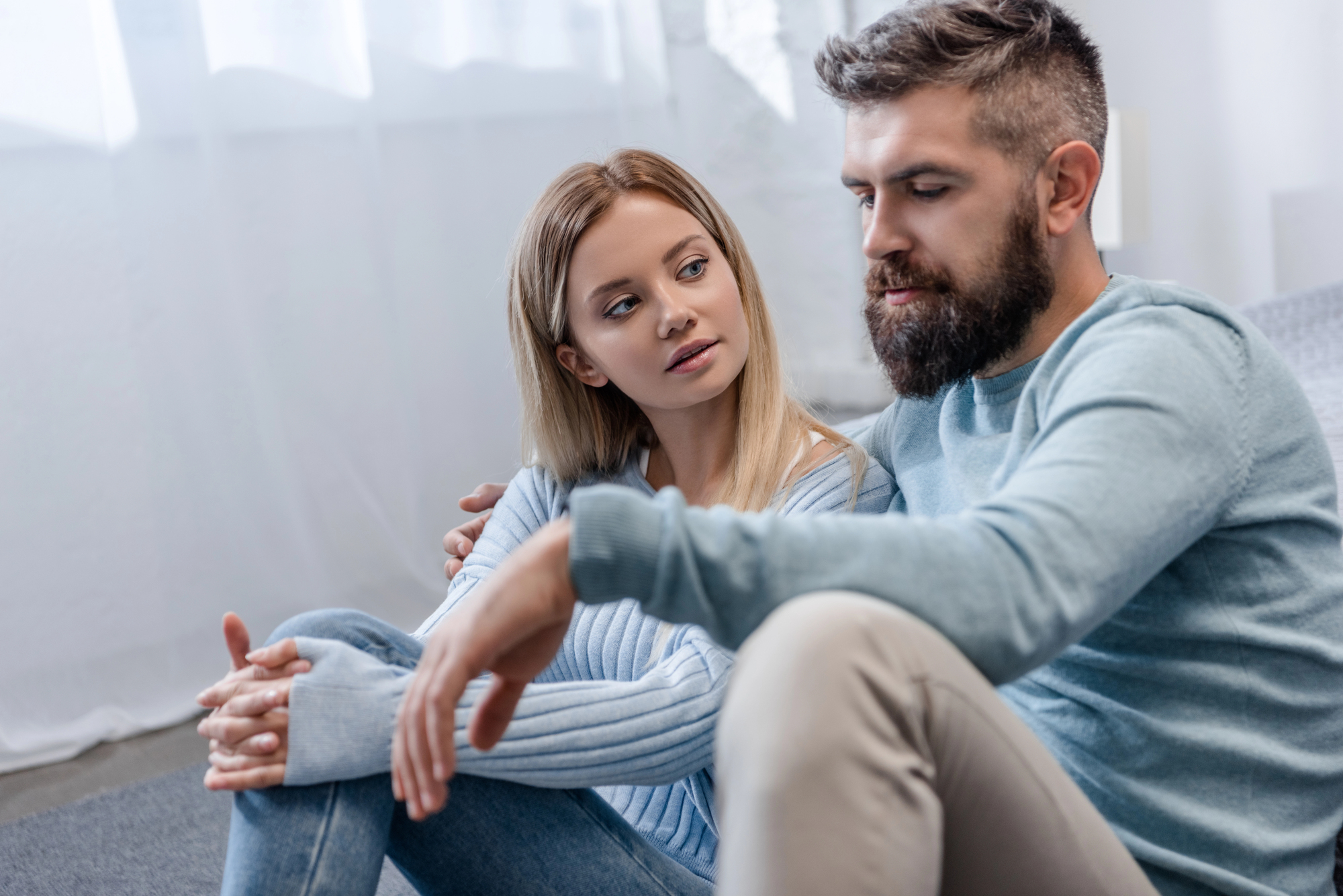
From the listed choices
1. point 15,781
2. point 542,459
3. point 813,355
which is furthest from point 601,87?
point 15,781

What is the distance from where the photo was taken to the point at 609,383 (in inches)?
55.6

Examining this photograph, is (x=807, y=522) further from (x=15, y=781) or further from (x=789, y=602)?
(x=15, y=781)

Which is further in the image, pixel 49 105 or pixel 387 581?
pixel 387 581

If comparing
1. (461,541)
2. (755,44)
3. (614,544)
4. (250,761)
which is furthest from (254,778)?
(755,44)

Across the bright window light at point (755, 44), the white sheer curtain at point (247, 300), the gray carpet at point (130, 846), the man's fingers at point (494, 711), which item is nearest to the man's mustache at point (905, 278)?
the man's fingers at point (494, 711)

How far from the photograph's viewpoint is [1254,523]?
0.82 meters

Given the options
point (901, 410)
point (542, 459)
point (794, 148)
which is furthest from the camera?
point (794, 148)

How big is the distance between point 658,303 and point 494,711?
0.57 meters

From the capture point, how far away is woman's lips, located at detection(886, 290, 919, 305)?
3.42 feet

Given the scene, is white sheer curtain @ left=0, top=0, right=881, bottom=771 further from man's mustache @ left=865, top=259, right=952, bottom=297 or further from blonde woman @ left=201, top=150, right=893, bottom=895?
man's mustache @ left=865, top=259, right=952, bottom=297

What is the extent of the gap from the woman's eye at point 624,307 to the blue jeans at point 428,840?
1.42 feet

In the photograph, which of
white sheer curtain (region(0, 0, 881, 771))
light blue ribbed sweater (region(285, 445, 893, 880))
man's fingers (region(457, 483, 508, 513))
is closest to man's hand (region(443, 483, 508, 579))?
man's fingers (region(457, 483, 508, 513))

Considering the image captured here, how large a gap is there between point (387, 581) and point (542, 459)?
1360 millimetres

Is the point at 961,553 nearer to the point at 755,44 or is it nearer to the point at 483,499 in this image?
the point at 483,499
